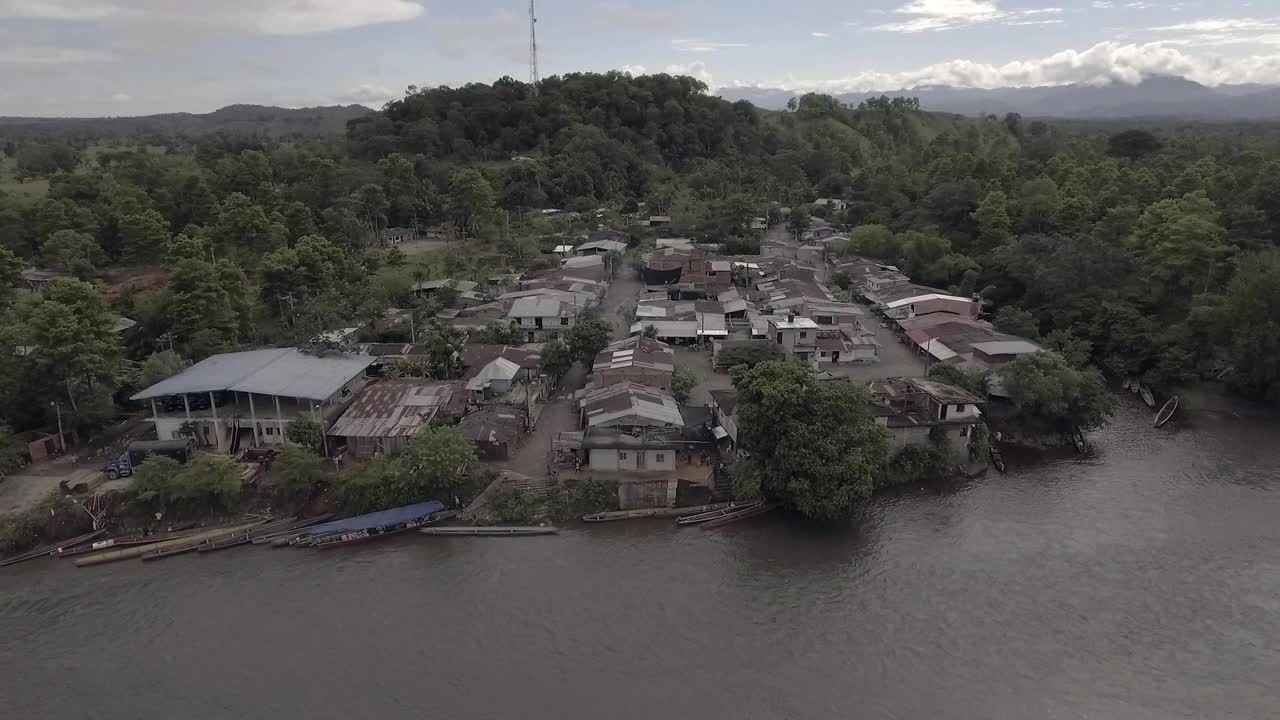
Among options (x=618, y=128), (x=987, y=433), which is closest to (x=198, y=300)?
(x=987, y=433)

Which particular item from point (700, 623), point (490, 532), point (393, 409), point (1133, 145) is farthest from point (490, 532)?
point (1133, 145)

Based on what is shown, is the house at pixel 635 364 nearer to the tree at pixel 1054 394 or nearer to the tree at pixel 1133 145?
the tree at pixel 1054 394

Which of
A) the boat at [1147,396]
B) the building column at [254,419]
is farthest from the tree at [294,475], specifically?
the boat at [1147,396]

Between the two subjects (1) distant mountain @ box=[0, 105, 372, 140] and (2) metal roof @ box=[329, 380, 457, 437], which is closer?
(2) metal roof @ box=[329, 380, 457, 437]

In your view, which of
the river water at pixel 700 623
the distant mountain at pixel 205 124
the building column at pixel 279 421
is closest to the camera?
the river water at pixel 700 623

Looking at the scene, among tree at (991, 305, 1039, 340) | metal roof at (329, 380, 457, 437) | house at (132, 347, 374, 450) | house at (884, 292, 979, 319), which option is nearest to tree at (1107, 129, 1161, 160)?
house at (884, 292, 979, 319)

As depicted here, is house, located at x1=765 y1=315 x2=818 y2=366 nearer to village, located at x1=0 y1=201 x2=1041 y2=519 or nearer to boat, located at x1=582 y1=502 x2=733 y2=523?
village, located at x1=0 y1=201 x2=1041 y2=519

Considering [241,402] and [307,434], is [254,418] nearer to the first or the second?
[241,402]
